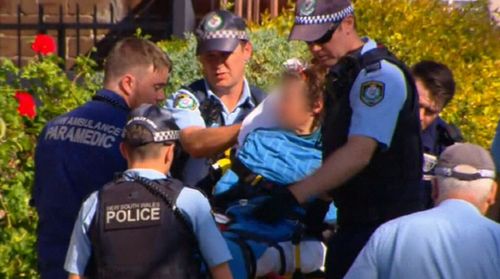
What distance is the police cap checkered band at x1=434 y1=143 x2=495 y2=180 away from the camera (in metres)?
4.57

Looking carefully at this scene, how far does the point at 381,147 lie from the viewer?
5477mm

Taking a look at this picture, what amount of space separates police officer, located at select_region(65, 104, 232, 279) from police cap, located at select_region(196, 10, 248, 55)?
4.35 ft

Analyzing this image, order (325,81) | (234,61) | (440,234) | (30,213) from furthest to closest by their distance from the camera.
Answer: (30,213), (234,61), (325,81), (440,234)

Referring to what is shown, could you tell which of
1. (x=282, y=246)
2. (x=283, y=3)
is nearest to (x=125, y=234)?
(x=282, y=246)

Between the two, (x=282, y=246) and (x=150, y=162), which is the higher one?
(x=150, y=162)

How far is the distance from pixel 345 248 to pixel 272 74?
9.31 ft

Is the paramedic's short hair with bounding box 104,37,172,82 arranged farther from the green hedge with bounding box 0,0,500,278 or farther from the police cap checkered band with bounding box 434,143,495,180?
the police cap checkered band with bounding box 434,143,495,180

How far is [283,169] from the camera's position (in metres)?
5.93

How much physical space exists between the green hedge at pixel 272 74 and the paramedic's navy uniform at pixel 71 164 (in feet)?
4.40

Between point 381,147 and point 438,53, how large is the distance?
347 cm

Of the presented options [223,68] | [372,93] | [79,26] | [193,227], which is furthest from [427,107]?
[79,26]

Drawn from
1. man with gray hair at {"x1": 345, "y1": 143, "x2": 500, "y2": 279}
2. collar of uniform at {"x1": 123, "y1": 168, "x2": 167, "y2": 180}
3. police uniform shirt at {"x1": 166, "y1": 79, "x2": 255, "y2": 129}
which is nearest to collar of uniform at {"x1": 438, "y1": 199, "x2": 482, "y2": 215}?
man with gray hair at {"x1": 345, "y1": 143, "x2": 500, "y2": 279}

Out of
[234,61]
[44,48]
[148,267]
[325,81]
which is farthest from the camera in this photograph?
[44,48]

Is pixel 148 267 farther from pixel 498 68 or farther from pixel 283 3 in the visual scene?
pixel 283 3
